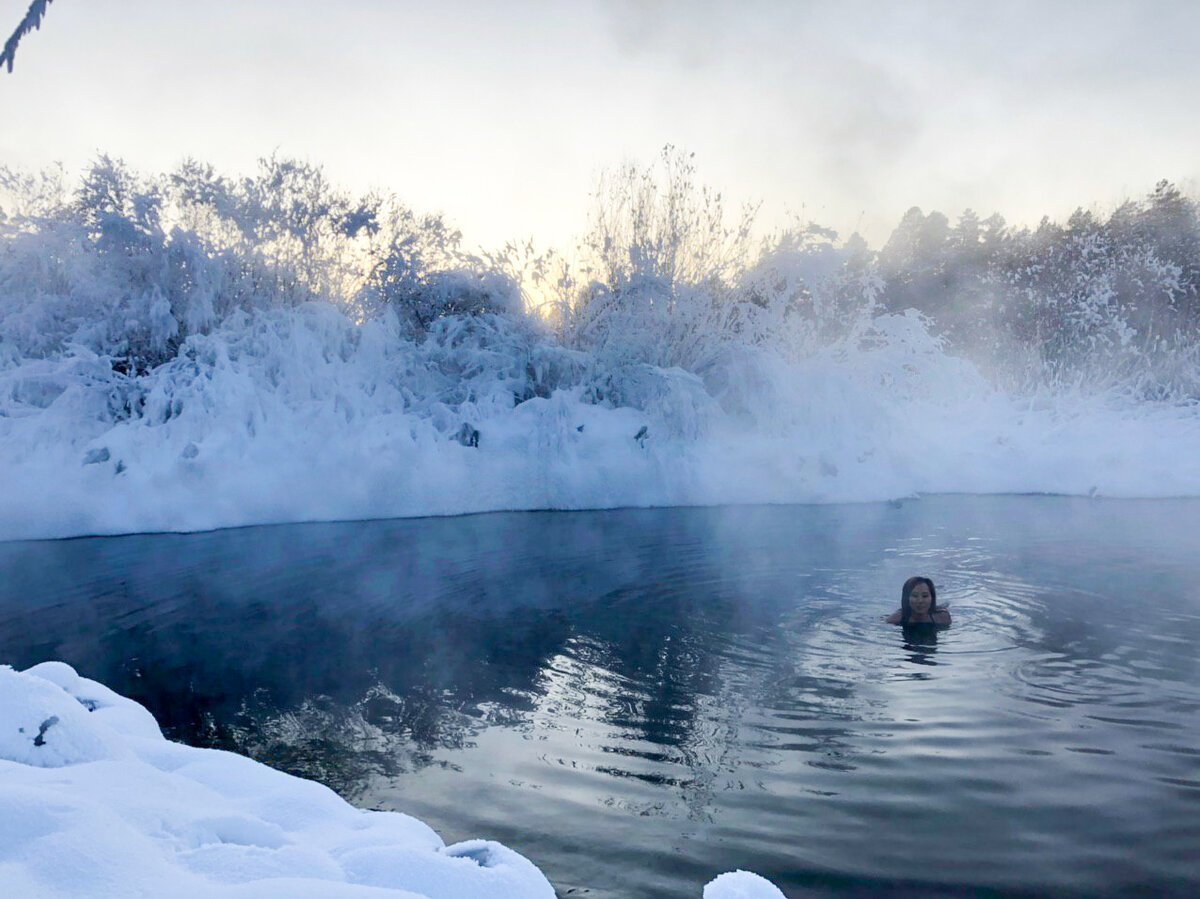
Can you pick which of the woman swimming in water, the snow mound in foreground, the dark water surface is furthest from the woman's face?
the snow mound in foreground

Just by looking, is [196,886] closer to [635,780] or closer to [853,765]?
[635,780]

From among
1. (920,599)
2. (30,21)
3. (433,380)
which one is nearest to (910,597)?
(920,599)

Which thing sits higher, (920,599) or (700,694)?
(920,599)

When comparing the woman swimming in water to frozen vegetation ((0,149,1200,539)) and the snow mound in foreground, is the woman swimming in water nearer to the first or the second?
the snow mound in foreground

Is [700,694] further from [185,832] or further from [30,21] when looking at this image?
[30,21]

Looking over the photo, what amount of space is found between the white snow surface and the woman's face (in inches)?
460

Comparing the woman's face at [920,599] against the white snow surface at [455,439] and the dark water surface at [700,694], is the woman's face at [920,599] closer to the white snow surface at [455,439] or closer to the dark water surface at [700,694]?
the dark water surface at [700,694]

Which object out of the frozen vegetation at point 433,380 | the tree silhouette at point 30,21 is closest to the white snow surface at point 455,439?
the frozen vegetation at point 433,380

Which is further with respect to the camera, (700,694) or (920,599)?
(920,599)

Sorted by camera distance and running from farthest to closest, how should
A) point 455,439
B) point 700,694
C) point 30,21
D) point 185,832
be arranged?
point 455,439
point 700,694
point 30,21
point 185,832

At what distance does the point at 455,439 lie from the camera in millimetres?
19641

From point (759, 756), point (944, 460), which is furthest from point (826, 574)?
point (944, 460)

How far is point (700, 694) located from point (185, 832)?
4.29m

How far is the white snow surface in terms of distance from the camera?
1636cm
